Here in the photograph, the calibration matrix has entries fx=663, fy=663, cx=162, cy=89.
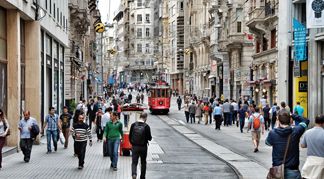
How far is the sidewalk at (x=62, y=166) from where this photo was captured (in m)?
15.8

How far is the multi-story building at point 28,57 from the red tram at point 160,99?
21.8 meters

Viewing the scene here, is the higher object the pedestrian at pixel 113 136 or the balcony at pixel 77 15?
the balcony at pixel 77 15

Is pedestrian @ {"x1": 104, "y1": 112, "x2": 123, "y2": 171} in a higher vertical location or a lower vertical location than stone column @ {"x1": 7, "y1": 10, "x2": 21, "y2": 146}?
lower

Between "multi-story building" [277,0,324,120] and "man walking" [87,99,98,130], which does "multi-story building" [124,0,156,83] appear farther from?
"man walking" [87,99,98,130]

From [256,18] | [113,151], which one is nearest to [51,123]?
[113,151]

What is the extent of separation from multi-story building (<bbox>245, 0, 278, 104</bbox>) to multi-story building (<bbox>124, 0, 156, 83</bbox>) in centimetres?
10581

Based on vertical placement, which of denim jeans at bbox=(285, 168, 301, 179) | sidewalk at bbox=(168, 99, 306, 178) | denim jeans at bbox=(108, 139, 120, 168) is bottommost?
sidewalk at bbox=(168, 99, 306, 178)

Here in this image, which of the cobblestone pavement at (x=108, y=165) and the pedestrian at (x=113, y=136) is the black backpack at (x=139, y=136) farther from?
the pedestrian at (x=113, y=136)

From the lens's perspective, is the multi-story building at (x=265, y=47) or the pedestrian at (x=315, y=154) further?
the multi-story building at (x=265, y=47)

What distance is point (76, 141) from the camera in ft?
55.9

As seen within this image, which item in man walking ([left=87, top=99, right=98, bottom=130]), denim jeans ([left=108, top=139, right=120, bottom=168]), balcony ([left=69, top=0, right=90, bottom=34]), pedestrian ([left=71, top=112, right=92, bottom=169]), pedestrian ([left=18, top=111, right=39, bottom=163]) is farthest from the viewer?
balcony ([left=69, top=0, right=90, bottom=34])

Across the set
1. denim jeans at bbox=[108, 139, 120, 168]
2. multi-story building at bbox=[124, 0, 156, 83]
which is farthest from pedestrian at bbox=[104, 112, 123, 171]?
multi-story building at bbox=[124, 0, 156, 83]

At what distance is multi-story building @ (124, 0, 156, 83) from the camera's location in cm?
15400

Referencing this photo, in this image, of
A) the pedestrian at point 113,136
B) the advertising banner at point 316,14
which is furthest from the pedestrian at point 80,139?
the advertising banner at point 316,14
